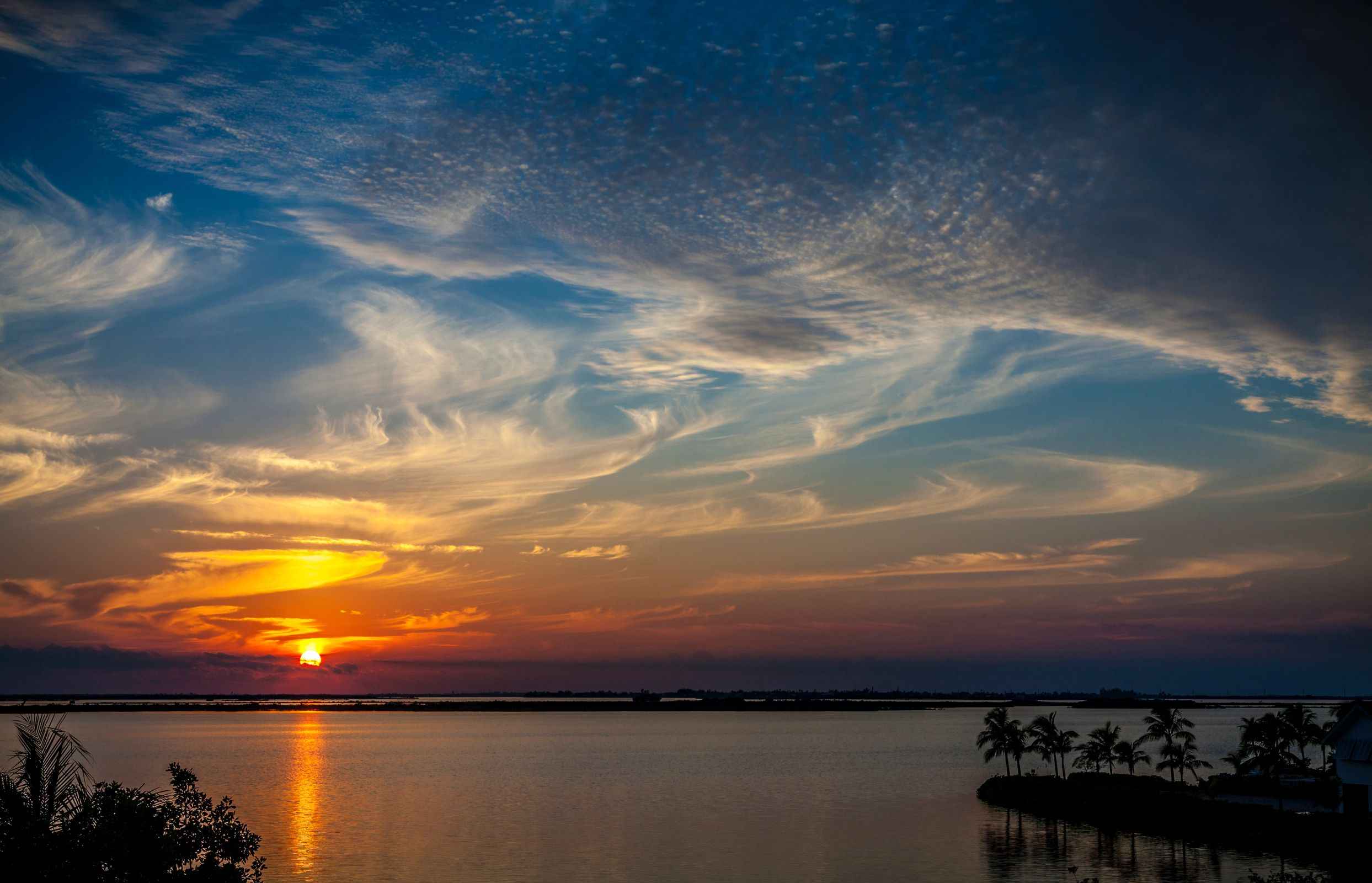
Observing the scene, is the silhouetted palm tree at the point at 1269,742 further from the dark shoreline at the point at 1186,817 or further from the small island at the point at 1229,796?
the dark shoreline at the point at 1186,817

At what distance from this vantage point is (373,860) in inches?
2375

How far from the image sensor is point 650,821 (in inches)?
3041

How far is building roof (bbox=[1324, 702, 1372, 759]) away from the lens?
184 ft

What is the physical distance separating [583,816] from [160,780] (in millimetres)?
49763

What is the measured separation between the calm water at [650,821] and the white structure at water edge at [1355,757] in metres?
5.58

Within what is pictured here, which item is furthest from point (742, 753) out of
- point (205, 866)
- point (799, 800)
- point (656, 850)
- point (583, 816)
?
point (205, 866)

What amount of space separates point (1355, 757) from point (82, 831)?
5879 cm

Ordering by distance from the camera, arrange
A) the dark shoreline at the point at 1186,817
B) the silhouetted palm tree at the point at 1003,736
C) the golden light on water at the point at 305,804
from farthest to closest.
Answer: the silhouetted palm tree at the point at 1003,736 → the golden light on water at the point at 305,804 → the dark shoreline at the point at 1186,817

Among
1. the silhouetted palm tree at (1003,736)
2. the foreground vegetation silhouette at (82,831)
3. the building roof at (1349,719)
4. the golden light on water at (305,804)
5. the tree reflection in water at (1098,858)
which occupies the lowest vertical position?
the golden light on water at (305,804)

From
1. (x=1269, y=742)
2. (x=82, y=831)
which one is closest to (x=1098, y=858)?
(x=1269, y=742)

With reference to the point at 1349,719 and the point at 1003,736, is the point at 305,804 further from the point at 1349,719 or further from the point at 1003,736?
the point at 1349,719

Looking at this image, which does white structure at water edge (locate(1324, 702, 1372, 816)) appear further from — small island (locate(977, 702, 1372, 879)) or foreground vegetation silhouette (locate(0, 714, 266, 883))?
foreground vegetation silhouette (locate(0, 714, 266, 883))

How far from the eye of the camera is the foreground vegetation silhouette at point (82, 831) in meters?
22.0

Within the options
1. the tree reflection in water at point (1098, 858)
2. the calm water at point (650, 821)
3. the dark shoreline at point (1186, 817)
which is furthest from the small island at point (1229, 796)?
the calm water at point (650, 821)
